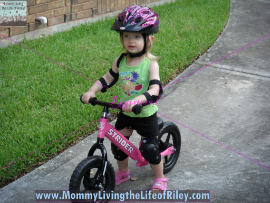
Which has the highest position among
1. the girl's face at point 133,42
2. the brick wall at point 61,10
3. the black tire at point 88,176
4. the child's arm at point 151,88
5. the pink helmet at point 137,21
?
the pink helmet at point 137,21

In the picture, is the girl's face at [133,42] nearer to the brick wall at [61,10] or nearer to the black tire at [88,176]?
the black tire at [88,176]

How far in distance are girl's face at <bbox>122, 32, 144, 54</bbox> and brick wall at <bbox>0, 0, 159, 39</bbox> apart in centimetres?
394

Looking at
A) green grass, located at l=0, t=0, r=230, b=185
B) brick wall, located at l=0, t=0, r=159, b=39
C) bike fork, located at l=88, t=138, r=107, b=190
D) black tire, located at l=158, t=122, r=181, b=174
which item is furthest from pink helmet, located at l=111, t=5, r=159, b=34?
brick wall, located at l=0, t=0, r=159, b=39

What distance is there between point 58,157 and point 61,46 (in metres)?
2.89

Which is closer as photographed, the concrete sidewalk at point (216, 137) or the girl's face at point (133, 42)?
the girl's face at point (133, 42)

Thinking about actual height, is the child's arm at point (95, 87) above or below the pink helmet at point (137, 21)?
below

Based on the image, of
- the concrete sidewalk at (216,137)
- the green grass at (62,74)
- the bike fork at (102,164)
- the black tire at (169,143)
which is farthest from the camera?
the green grass at (62,74)

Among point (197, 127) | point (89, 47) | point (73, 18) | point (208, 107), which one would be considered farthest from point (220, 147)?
point (73, 18)

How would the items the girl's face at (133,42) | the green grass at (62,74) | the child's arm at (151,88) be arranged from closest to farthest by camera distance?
the child's arm at (151,88)
the girl's face at (133,42)
the green grass at (62,74)

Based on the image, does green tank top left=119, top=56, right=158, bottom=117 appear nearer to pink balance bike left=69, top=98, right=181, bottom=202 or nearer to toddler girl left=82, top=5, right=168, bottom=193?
toddler girl left=82, top=5, right=168, bottom=193

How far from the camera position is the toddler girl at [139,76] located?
2.76m

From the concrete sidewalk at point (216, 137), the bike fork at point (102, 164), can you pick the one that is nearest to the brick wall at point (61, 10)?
the concrete sidewalk at point (216, 137)

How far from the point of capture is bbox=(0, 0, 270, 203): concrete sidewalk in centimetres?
327

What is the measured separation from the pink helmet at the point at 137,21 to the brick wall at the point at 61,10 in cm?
395
